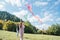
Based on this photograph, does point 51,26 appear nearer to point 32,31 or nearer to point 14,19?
point 32,31

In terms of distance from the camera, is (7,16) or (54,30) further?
(54,30)

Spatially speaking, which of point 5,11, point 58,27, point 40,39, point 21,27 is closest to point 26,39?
point 40,39

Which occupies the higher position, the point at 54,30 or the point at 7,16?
the point at 7,16

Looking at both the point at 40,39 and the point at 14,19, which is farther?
the point at 14,19

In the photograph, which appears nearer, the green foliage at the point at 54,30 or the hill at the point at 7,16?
the hill at the point at 7,16

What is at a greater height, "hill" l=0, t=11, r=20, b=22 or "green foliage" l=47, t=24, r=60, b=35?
"hill" l=0, t=11, r=20, b=22

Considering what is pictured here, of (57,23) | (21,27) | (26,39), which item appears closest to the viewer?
(21,27)

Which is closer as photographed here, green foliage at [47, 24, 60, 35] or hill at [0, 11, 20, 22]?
hill at [0, 11, 20, 22]

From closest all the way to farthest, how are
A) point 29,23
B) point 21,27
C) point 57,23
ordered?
point 21,27, point 29,23, point 57,23

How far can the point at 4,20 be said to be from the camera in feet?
63.3

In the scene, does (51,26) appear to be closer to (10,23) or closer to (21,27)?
(10,23)

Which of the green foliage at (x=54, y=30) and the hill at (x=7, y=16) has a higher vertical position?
the hill at (x=7, y=16)

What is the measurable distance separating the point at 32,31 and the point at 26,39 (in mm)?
4719

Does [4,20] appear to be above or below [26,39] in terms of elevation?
above
